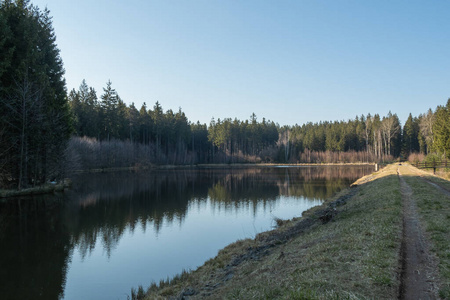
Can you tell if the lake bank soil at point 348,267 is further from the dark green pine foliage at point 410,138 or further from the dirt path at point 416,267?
the dark green pine foliage at point 410,138

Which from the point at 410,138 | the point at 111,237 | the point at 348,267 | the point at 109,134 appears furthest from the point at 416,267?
the point at 410,138

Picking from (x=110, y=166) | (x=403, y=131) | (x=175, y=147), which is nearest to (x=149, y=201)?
(x=110, y=166)

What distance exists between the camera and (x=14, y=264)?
12.0 meters

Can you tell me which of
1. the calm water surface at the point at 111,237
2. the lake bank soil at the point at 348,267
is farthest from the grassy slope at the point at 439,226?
the calm water surface at the point at 111,237

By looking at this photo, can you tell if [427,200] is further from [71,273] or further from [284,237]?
[71,273]

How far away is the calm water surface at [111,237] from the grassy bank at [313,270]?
2.01 metres

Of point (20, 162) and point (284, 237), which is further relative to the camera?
point (20, 162)

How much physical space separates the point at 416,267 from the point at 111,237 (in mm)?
15102

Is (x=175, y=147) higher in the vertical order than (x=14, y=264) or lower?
higher

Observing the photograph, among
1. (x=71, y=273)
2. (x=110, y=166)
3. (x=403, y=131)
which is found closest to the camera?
(x=71, y=273)

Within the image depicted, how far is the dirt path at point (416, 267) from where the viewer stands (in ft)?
18.4

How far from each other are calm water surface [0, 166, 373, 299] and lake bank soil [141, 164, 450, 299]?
229cm

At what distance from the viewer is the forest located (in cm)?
3014

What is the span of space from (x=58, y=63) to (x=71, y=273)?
3568 cm
